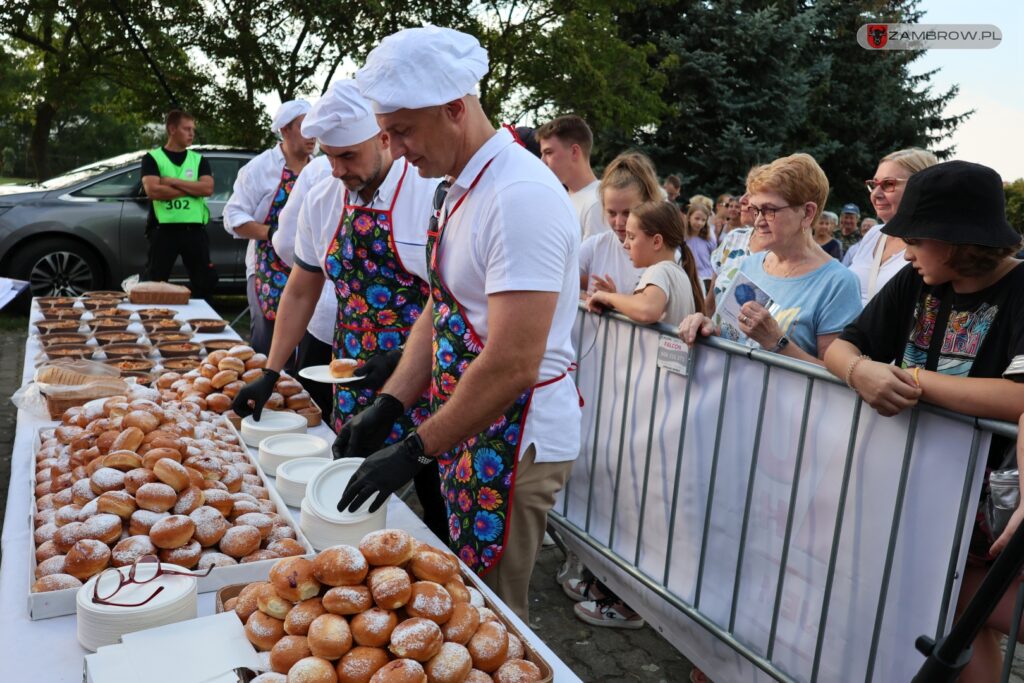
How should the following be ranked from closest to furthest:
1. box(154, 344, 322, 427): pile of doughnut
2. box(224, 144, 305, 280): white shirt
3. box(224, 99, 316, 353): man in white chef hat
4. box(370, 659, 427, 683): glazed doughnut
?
box(370, 659, 427, 683): glazed doughnut → box(154, 344, 322, 427): pile of doughnut → box(224, 99, 316, 353): man in white chef hat → box(224, 144, 305, 280): white shirt

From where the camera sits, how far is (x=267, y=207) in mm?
5379

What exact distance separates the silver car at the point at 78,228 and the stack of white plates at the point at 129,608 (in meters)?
7.92

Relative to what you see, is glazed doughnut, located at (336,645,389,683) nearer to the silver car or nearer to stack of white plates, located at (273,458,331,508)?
stack of white plates, located at (273,458,331,508)

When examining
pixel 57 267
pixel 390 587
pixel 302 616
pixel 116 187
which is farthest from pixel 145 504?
pixel 116 187

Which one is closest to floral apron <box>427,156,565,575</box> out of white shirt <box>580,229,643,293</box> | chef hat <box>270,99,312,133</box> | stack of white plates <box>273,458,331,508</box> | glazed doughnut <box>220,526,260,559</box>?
stack of white plates <box>273,458,331,508</box>

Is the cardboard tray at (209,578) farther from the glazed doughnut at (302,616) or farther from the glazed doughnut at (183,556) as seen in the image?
the glazed doughnut at (302,616)

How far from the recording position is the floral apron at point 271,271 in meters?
4.85

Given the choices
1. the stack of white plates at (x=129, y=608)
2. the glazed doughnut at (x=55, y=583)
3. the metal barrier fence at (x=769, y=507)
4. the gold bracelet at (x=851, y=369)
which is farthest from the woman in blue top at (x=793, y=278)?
the glazed doughnut at (x=55, y=583)

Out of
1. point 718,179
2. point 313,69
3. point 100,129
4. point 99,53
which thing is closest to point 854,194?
point 718,179

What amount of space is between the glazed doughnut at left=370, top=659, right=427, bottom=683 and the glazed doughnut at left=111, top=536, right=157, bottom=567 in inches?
29.2

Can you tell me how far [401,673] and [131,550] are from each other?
2.66 ft

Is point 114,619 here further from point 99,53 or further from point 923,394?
point 99,53

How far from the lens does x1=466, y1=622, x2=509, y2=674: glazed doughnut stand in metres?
1.43

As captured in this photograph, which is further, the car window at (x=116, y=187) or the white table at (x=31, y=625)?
the car window at (x=116, y=187)
